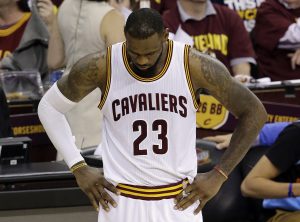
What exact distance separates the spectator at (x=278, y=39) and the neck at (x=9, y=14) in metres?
1.89

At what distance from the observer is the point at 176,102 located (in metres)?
Answer: 3.26

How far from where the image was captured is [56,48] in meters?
5.34

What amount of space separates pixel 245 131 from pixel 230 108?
110 millimetres

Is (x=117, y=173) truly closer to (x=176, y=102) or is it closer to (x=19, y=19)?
(x=176, y=102)

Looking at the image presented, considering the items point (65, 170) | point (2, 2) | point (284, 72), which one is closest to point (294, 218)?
point (65, 170)

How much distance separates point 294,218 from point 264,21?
270 centimetres

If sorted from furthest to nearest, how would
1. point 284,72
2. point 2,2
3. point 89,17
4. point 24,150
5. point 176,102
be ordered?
point 284,72
point 2,2
point 89,17
point 24,150
point 176,102

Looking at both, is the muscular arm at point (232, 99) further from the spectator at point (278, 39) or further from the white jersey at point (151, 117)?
the spectator at point (278, 39)

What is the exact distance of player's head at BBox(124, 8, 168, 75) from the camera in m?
3.13

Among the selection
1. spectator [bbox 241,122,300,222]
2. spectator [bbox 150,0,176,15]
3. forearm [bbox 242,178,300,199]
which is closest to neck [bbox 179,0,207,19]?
spectator [bbox 150,0,176,15]

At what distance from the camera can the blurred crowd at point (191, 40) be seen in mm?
4359

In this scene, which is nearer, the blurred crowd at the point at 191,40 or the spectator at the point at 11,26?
the blurred crowd at the point at 191,40

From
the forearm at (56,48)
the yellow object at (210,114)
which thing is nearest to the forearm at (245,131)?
the yellow object at (210,114)

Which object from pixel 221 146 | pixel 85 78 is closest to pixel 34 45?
pixel 221 146
